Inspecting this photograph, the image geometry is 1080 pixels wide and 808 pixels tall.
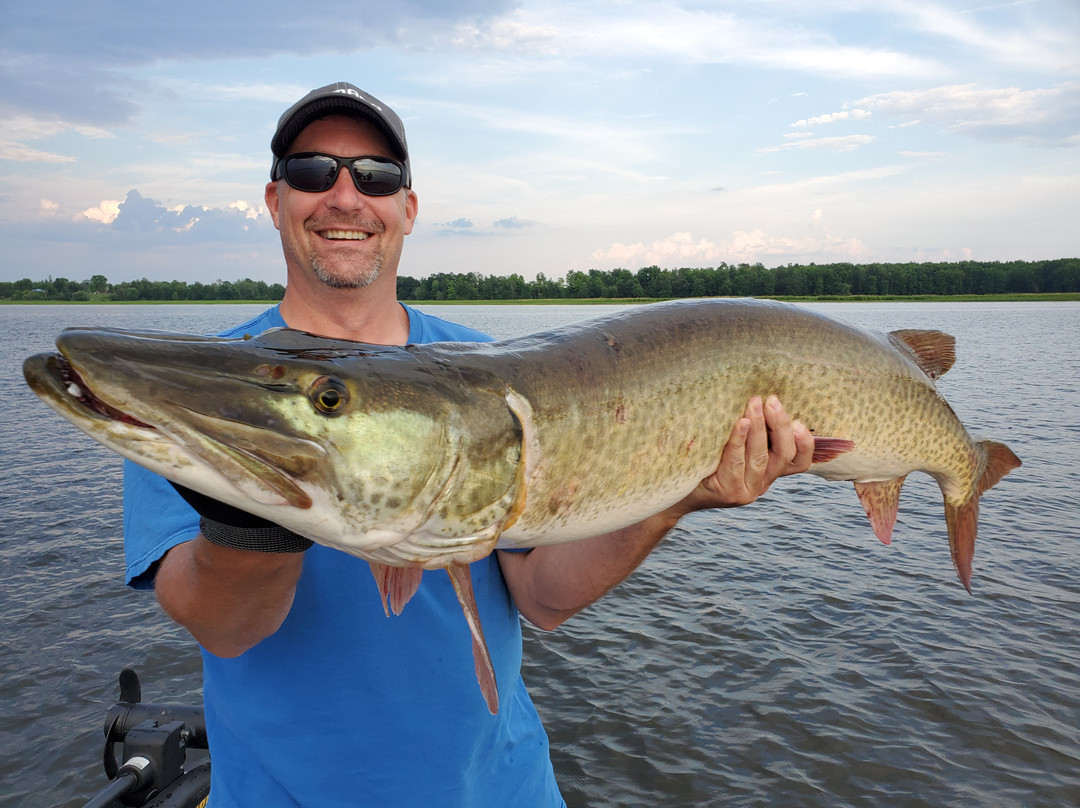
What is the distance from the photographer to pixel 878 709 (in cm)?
620

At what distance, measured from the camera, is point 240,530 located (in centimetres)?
148

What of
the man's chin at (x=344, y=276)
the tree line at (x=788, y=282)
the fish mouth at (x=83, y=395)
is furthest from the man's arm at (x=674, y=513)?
the tree line at (x=788, y=282)

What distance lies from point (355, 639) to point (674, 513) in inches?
40.2

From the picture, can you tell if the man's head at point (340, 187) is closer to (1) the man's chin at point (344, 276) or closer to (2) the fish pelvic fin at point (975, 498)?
(1) the man's chin at point (344, 276)

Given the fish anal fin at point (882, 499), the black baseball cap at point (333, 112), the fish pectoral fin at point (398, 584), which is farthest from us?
the fish anal fin at point (882, 499)

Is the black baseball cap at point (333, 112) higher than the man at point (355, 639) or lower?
higher

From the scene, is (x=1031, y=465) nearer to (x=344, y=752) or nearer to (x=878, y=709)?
(x=878, y=709)

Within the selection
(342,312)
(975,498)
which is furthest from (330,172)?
(975,498)

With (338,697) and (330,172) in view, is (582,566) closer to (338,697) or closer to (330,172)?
(338,697)

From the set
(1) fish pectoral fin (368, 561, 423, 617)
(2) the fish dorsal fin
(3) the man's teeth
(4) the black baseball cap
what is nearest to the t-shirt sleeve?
(1) fish pectoral fin (368, 561, 423, 617)

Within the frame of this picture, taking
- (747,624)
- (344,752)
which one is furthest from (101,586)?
(344,752)

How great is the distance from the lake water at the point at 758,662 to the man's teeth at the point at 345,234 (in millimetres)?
4639

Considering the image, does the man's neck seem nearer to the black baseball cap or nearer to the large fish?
the black baseball cap

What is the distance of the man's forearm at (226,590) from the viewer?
1579 millimetres
